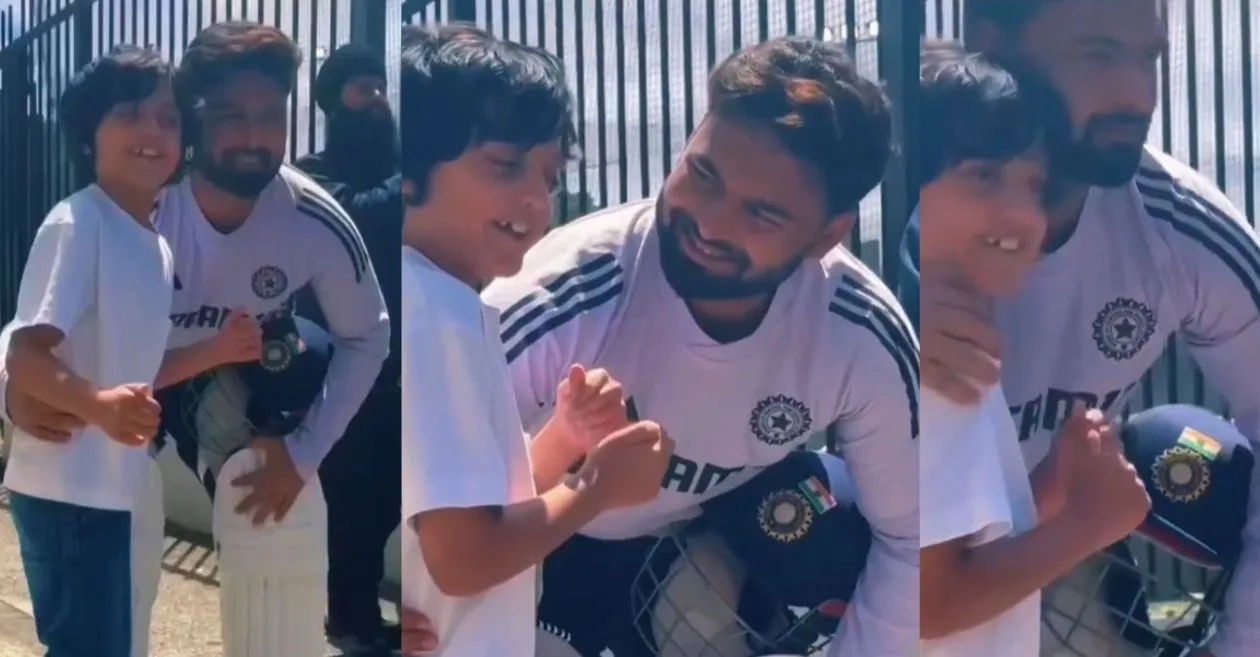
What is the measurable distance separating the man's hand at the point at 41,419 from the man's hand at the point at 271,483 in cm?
57

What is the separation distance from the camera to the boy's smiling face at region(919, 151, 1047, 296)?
93.8 inches

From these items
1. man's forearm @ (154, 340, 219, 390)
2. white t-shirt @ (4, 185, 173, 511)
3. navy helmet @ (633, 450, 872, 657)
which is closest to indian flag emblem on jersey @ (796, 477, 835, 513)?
navy helmet @ (633, 450, 872, 657)

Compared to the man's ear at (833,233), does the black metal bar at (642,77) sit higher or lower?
higher

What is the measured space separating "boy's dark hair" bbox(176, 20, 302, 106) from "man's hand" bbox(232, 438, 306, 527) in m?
0.90

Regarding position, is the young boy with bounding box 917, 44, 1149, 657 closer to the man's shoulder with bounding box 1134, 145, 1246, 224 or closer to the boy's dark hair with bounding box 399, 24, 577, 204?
the man's shoulder with bounding box 1134, 145, 1246, 224

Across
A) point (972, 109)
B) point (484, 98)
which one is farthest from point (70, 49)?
point (972, 109)

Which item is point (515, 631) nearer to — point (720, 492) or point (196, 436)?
point (720, 492)

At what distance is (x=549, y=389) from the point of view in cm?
269

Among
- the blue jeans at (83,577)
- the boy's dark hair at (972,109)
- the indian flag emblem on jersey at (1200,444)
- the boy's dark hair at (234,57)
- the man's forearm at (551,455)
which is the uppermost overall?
the boy's dark hair at (234,57)

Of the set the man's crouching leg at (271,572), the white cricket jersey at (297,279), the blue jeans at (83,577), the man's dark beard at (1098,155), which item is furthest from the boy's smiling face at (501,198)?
the blue jeans at (83,577)

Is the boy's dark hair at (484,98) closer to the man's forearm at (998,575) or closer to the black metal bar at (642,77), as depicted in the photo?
the black metal bar at (642,77)

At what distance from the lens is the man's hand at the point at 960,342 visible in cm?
240

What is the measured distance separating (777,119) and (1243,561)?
1162 mm

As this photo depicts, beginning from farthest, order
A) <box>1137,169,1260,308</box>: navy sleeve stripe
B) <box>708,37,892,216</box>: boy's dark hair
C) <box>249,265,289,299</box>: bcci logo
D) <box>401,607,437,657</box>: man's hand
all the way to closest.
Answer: <box>249,265,289,299</box>: bcci logo → <box>401,607,437,657</box>: man's hand → <box>708,37,892,216</box>: boy's dark hair → <box>1137,169,1260,308</box>: navy sleeve stripe
